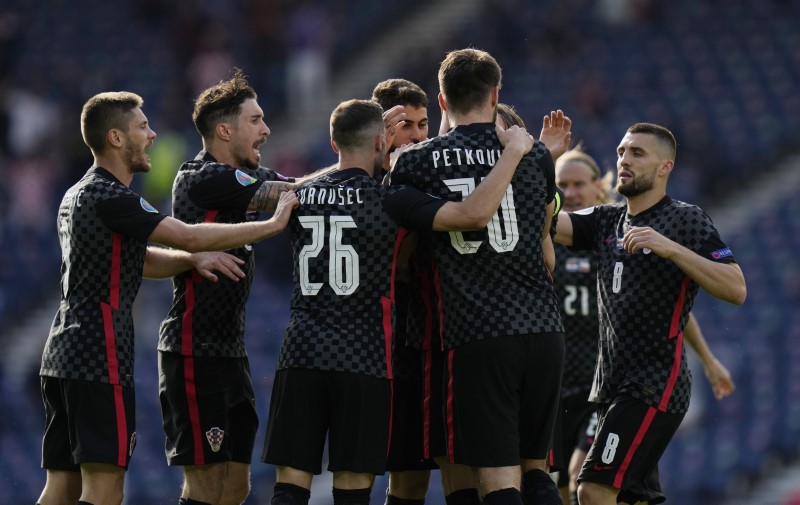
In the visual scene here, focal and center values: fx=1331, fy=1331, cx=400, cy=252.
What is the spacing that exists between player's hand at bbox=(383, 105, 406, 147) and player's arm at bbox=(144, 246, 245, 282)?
1126 millimetres

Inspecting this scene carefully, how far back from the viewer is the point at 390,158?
7.98 meters

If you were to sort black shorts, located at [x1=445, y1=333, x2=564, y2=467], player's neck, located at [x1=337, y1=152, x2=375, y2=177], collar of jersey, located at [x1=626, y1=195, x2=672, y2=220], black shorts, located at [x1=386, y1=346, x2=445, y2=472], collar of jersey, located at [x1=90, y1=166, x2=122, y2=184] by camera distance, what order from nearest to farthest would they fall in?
black shorts, located at [x1=445, y1=333, x2=564, y2=467] → player's neck, located at [x1=337, y1=152, x2=375, y2=177] → collar of jersey, located at [x1=90, y1=166, x2=122, y2=184] → black shorts, located at [x1=386, y1=346, x2=445, y2=472] → collar of jersey, located at [x1=626, y1=195, x2=672, y2=220]

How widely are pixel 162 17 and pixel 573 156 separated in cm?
1487

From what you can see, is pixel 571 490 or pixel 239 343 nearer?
pixel 239 343

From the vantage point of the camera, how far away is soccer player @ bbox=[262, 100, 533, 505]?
6.97 m

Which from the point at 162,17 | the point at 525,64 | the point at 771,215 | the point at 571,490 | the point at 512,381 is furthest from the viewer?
the point at 162,17

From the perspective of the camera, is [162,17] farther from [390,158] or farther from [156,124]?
[390,158]

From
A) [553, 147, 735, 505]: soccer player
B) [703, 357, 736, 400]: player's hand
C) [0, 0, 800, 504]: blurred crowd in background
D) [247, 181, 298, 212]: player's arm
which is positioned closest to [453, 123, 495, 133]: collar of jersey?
[247, 181, 298, 212]: player's arm

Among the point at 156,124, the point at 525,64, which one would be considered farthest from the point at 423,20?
the point at 156,124

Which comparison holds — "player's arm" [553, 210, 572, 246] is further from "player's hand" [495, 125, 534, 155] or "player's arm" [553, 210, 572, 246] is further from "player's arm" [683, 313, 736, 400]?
"player's hand" [495, 125, 534, 155]

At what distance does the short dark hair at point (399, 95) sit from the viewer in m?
8.13

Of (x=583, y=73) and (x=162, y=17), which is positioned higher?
(x=162, y=17)

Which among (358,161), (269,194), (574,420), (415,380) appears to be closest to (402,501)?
(415,380)

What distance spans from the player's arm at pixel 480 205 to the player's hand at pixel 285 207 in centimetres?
82
